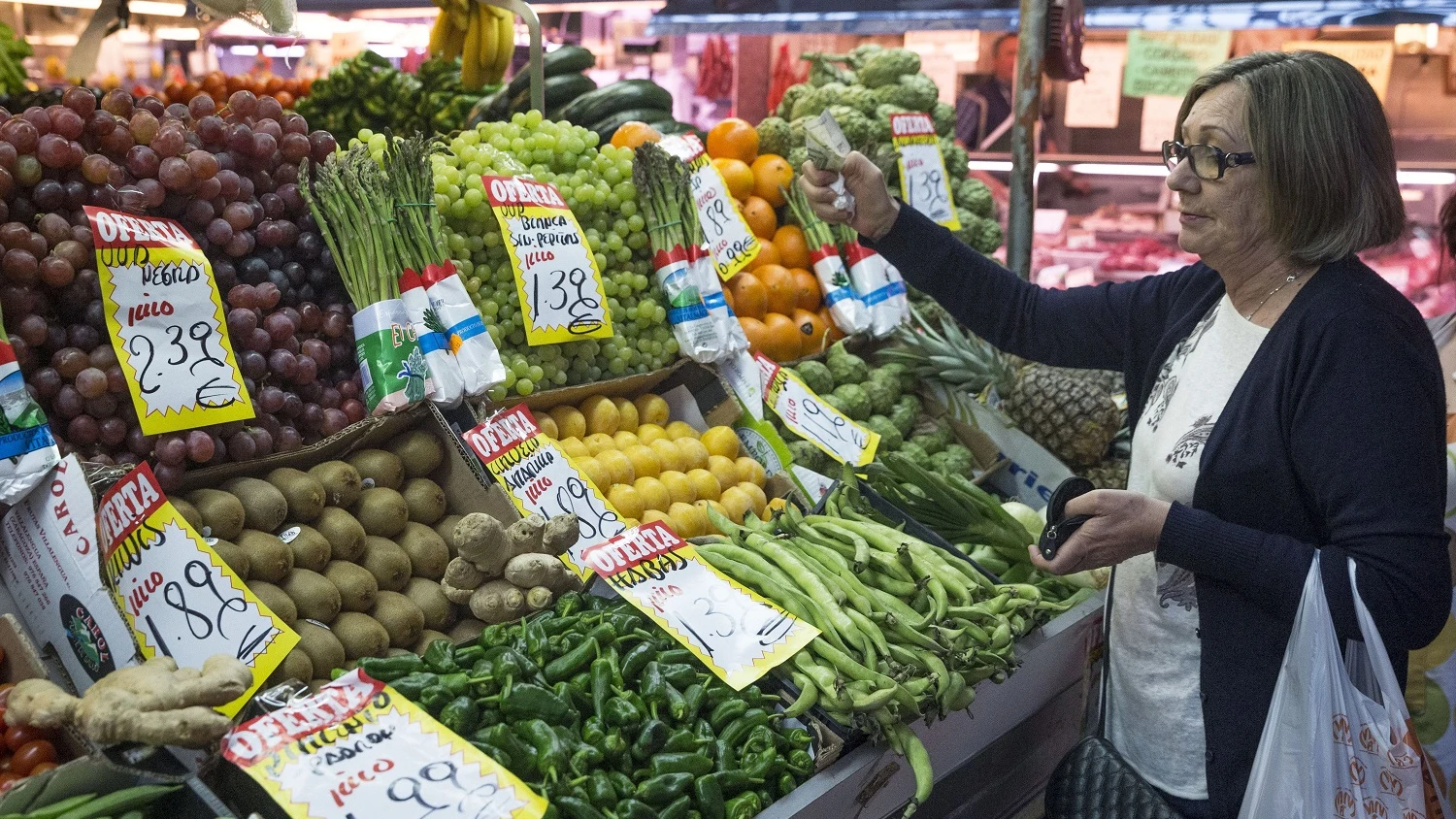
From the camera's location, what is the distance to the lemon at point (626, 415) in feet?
10.1

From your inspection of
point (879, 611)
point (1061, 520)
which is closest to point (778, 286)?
point (879, 611)

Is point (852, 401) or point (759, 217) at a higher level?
point (759, 217)

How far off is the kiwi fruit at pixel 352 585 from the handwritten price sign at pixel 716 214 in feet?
5.32

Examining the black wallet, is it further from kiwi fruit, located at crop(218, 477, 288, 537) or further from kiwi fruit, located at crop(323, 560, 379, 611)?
kiwi fruit, located at crop(218, 477, 288, 537)

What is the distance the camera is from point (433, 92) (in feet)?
18.2

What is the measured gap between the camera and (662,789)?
1867 mm

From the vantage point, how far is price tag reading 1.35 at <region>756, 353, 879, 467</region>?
10.8 feet

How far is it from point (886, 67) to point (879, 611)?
2.81 m

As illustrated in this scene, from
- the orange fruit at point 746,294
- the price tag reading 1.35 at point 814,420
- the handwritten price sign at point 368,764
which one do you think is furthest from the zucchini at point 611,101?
the handwritten price sign at point 368,764

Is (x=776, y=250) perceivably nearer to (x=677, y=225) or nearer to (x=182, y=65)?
(x=677, y=225)

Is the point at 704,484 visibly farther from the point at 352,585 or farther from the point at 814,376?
the point at 352,585

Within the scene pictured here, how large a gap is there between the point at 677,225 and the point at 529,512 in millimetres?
1134

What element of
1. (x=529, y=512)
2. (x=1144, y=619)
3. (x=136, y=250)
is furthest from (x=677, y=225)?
(x=1144, y=619)

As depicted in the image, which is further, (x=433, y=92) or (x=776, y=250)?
(x=433, y=92)
